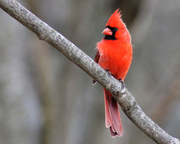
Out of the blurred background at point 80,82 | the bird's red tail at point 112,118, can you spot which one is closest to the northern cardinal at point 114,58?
the bird's red tail at point 112,118

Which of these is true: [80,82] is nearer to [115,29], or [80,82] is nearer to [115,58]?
[115,29]

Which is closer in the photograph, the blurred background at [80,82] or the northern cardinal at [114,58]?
the northern cardinal at [114,58]

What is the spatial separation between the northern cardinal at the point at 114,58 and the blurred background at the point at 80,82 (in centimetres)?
87

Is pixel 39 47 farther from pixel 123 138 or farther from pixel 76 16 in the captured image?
pixel 123 138

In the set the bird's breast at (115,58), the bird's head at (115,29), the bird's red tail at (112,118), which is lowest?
the bird's red tail at (112,118)

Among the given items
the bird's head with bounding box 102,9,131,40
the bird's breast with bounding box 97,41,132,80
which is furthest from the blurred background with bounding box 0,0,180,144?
the bird's breast with bounding box 97,41,132,80

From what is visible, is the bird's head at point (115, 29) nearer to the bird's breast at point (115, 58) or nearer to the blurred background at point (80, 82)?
the bird's breast at point (115, 58)

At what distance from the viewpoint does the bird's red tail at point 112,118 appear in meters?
3.17

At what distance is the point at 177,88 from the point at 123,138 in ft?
3.15

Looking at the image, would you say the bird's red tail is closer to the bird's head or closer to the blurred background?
the bird's head

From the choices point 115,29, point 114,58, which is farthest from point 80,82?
point 114,58

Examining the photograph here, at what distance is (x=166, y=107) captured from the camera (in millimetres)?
4352

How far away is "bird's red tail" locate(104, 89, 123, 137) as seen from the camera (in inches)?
125

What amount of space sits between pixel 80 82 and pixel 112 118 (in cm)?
154
